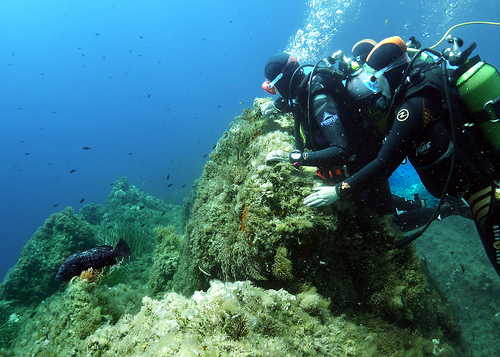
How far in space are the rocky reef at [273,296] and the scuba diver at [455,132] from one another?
799mm

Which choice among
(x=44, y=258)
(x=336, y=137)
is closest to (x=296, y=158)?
(x=336, y=137)

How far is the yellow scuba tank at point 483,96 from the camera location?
222 cm

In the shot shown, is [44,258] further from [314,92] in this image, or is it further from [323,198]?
[314,92]

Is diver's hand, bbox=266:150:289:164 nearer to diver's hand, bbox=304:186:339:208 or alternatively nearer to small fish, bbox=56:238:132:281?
diver's hand, bbox=304:186:339:208

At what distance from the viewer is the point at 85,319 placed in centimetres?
272

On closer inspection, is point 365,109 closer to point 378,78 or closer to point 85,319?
point 378,78

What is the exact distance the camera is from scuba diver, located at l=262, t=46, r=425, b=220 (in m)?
2.79

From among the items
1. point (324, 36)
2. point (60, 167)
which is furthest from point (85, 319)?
point (60, 167)

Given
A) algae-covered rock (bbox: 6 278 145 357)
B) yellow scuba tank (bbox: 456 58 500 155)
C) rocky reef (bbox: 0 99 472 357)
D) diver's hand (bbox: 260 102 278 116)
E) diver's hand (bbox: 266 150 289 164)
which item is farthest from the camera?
diver's hand (bbox: 260 102 278 116)

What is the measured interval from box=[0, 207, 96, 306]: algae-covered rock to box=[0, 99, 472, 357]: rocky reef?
6.23 meters

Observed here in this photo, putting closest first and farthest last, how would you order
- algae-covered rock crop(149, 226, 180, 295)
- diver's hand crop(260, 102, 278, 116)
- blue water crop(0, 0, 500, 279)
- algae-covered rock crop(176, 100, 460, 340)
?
1. algae-covered rock crop(176, 100, 460, 340)
2. diver's hand crop(260, 102, 278, 116)
3. algae-covered rock crop(149, 226, 180, 295)
4. blue water crop(0, 0, 500, 279)

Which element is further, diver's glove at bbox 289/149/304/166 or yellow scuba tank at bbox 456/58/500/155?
diver's glove at bbox 289/149/304/166

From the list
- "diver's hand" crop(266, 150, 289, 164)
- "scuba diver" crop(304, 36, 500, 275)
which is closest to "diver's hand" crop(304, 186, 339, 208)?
"scuba diver" crop(304, 36, 500, 275)

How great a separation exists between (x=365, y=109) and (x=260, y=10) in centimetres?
14221
